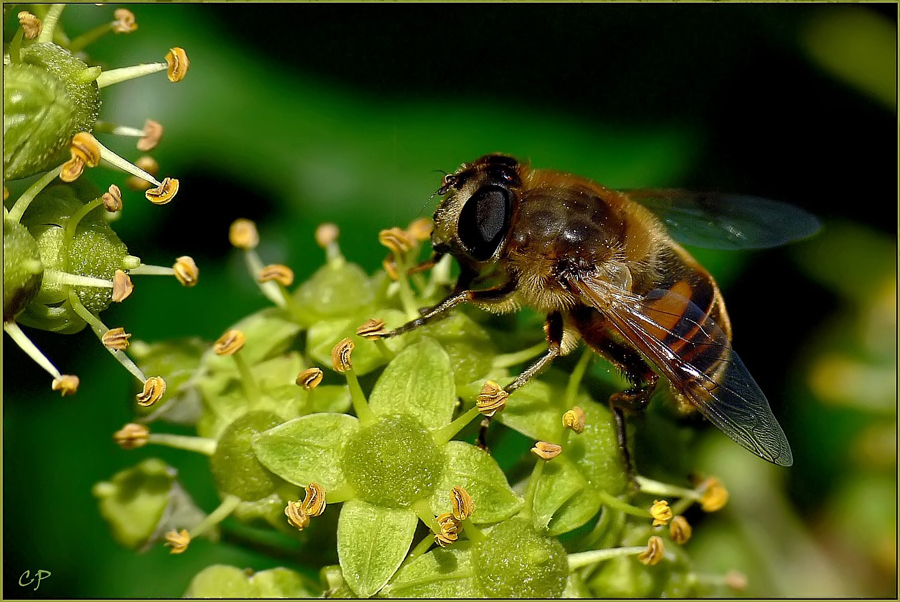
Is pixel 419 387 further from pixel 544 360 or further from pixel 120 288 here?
pixel 120 288

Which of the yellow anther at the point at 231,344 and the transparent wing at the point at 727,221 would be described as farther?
the transparent wing at the point at 727,221

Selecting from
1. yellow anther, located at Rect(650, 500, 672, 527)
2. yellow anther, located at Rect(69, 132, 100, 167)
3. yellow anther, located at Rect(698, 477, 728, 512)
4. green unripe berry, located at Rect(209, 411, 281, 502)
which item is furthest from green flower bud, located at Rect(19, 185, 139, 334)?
yellow anther, located at Rect(698, 477, 728, 512)

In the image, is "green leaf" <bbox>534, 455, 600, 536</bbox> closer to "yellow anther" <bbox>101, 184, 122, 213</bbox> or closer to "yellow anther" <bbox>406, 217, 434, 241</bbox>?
"yellow anther" <bbox>406, 217, 434, 241</bbox>

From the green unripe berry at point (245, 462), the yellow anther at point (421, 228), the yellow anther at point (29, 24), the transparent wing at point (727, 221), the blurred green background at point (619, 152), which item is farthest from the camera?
the blurred green background at point (619, 152)

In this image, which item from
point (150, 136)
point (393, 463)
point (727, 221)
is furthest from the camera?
point (727, 221)

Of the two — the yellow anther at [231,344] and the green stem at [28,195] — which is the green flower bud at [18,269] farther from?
the yellow anther at [231,344]

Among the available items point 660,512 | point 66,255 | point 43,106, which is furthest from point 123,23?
point 660,512

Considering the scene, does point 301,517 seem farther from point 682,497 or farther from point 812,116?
point 812,116

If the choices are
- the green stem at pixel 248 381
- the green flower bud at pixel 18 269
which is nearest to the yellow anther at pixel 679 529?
the green stem at pixel 248 381
